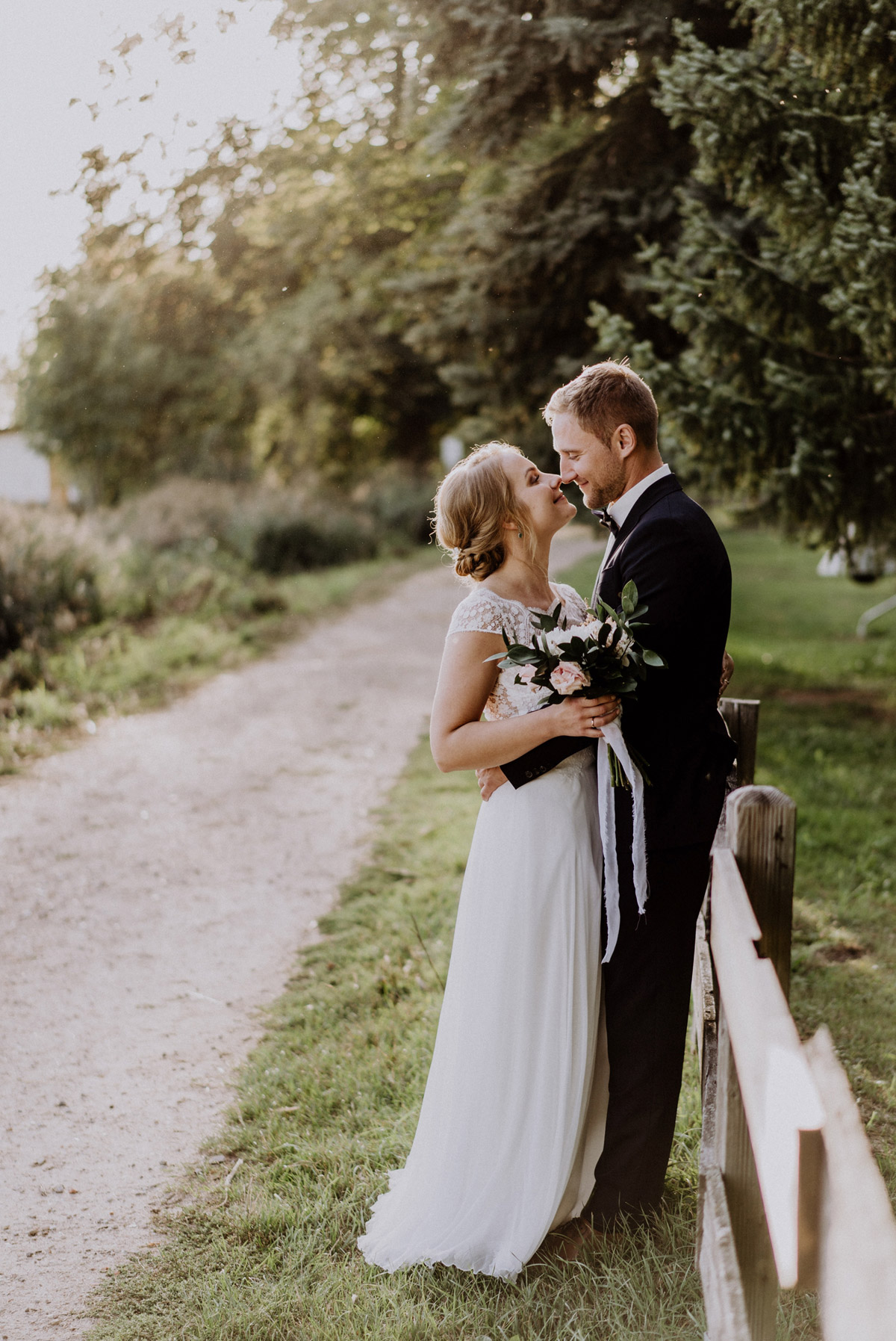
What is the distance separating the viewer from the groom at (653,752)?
2.64 metres

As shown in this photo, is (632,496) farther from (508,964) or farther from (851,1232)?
(851,1232)

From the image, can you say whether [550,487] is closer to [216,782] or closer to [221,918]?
[221,918]

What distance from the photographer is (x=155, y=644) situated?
41.0 ft

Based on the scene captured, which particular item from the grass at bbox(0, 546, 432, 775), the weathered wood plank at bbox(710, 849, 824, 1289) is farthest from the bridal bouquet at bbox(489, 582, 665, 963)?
the grass at bbox(0, 546, 432, 775)

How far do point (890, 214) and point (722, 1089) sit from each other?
522cm

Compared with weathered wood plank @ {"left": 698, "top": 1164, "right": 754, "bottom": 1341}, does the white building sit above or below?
above

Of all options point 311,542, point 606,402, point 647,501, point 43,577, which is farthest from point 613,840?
point 311,542

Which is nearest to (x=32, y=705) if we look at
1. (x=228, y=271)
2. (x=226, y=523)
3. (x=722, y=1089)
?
(x=228, y=271)

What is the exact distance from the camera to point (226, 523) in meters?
19.2

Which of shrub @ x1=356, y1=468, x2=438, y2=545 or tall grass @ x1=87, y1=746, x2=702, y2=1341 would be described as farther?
shrub @ x1=356, y1=468, x2=438, y2=545

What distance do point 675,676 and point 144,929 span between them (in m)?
3.84

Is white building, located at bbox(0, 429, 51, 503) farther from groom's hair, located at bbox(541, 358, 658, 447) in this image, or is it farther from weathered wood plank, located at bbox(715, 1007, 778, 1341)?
weathered wood plank, located at bbox(715, 1007, 778, 1341)

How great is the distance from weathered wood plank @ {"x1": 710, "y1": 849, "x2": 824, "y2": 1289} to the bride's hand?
626mm

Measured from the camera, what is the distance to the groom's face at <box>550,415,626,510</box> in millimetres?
2799
